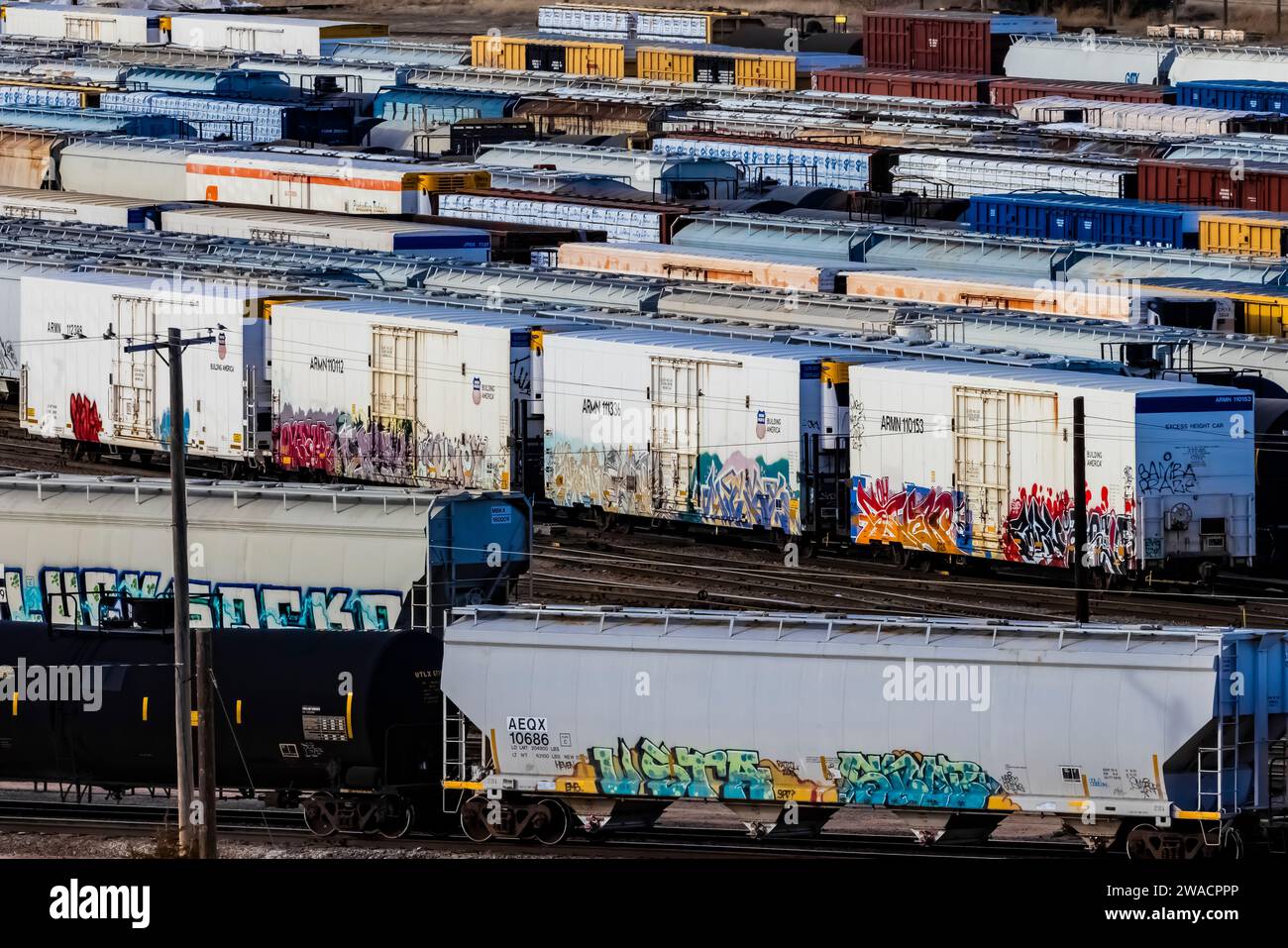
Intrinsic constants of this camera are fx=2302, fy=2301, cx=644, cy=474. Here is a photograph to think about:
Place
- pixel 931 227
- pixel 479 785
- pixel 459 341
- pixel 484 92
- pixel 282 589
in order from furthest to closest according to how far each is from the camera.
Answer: pixel 484 92 → pixel 931 227 → pixel 459 341 → pixel 282 589 → pixel 479 785

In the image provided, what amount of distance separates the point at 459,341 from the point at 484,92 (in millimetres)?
59388

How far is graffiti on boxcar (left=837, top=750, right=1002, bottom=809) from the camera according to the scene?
24.0 meters

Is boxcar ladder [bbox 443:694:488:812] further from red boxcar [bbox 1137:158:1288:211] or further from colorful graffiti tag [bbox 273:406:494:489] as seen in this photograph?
red boxcar [bbox 1137:158:1288:211]

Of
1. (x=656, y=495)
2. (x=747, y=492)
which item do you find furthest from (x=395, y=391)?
(x=747, y=492)

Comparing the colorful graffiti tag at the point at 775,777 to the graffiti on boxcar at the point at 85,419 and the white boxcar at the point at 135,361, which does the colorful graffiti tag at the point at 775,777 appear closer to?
the white boxcar at the point at 135,361

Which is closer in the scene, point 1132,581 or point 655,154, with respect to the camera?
point 1132,581

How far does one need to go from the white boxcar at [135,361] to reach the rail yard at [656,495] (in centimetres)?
13

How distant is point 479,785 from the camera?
26.0 metres

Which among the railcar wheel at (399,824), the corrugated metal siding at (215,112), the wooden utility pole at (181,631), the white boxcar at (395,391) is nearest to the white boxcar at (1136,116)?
the corrugated metal siding at (215,112)

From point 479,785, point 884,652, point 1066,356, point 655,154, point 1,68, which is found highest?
point 1,68

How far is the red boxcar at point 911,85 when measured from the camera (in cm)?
10006

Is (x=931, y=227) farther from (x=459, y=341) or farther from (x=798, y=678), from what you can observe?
(x=798, y=678)

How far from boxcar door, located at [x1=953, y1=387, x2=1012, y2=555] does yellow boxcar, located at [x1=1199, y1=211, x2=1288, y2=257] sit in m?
21.3

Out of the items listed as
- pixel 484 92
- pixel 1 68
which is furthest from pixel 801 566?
pixel 1 68
